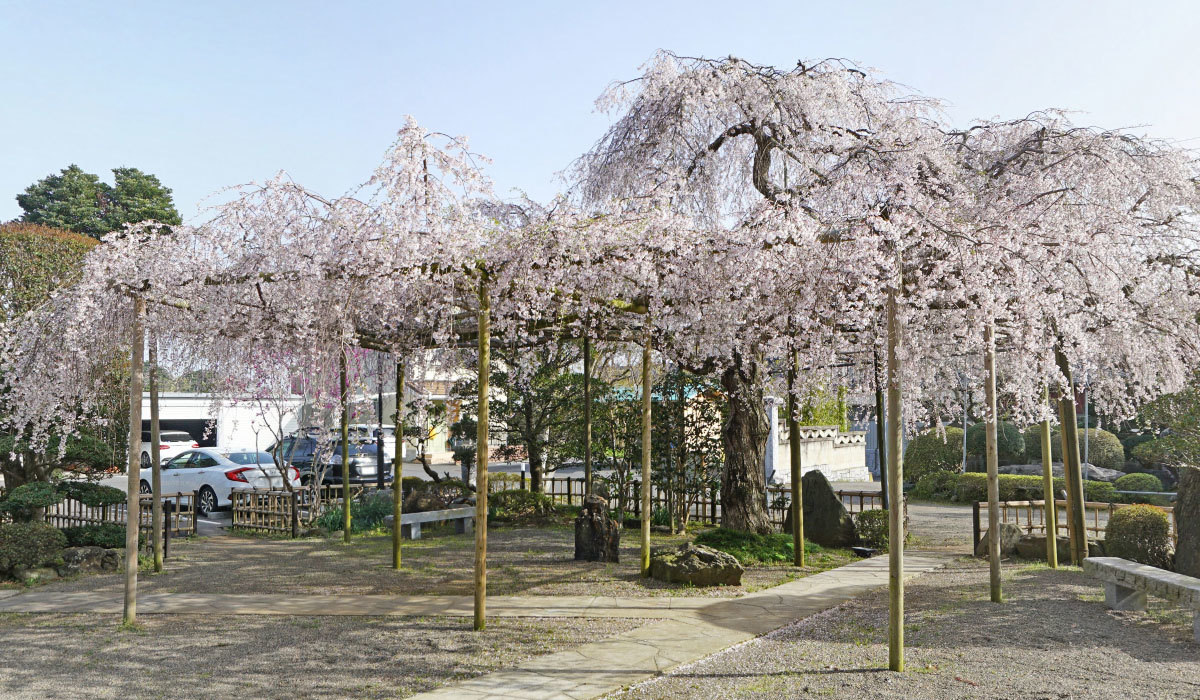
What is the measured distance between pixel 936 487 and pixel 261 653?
19470 millimetres

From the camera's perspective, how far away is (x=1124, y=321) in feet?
31.2

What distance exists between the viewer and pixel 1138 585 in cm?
738

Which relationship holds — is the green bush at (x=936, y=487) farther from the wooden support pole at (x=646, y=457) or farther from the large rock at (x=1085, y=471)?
the wooden support pole at (x=646, y=457)

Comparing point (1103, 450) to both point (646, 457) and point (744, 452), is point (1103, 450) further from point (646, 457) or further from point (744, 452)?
point (646, 457)

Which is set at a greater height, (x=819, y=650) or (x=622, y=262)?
(x=622, y=262)

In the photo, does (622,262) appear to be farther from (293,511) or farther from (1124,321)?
(293,511)

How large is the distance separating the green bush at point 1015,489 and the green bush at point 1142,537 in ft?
30.3

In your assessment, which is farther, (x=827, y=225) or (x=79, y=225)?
(x=79, y=225)

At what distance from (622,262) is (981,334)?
12.2 feet

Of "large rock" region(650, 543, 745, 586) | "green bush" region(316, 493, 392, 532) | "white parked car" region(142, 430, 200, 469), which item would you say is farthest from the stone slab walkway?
"white parked car" region(142, 430, 200, 469)

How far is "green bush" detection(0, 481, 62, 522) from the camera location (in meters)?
10.9

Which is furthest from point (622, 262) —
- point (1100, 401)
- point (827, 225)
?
point (1100, 401)

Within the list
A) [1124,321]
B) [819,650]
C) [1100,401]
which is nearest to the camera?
[819,650]

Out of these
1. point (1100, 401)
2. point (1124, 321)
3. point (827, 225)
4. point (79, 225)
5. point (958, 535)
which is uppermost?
point (79, 225)
